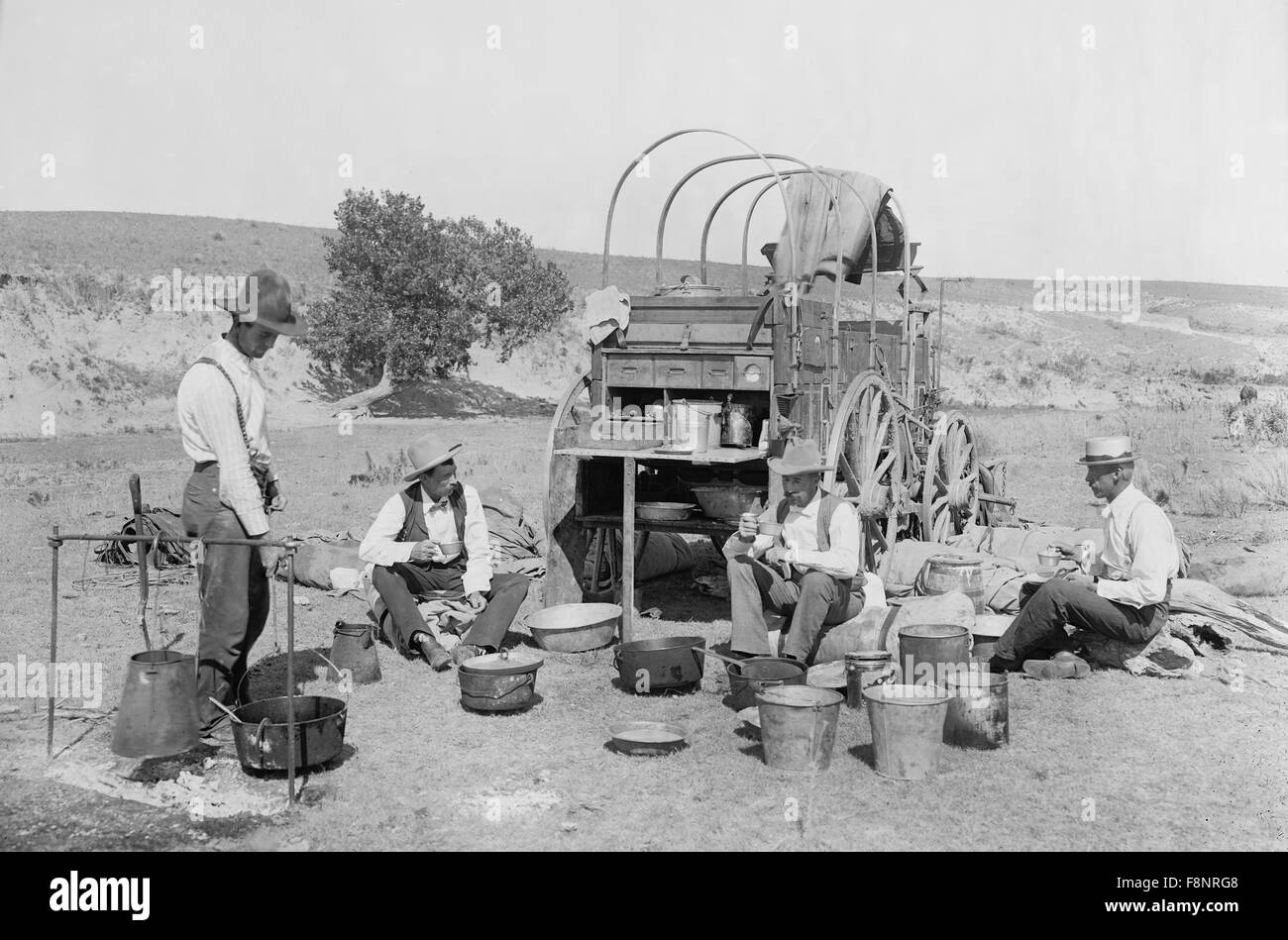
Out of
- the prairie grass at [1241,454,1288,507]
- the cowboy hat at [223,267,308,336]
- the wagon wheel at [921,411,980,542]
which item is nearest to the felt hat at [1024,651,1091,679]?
the wagon wheel at [921,411,980,542]

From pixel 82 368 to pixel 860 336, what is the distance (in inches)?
954

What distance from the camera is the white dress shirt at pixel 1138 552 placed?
243 inches

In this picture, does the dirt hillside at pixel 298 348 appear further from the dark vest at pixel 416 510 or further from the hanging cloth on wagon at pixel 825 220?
the dark vest at pixel 416 510


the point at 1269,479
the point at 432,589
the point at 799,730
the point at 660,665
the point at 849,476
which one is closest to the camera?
the point at 799,730

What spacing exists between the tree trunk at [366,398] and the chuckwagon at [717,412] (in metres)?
21.3

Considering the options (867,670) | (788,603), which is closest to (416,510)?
(788,603)

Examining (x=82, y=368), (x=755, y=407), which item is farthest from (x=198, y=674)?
(x=82, y=368)

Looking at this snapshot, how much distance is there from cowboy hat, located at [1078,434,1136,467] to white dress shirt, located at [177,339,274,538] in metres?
4.37

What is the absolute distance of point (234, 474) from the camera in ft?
16.9

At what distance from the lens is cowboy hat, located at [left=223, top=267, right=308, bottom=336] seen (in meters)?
5.18

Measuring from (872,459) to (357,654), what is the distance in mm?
4233

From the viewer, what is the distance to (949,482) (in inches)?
426

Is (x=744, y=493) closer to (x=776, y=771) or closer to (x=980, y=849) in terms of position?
(x=776, y=771)

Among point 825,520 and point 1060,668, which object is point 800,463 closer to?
point 825,520
